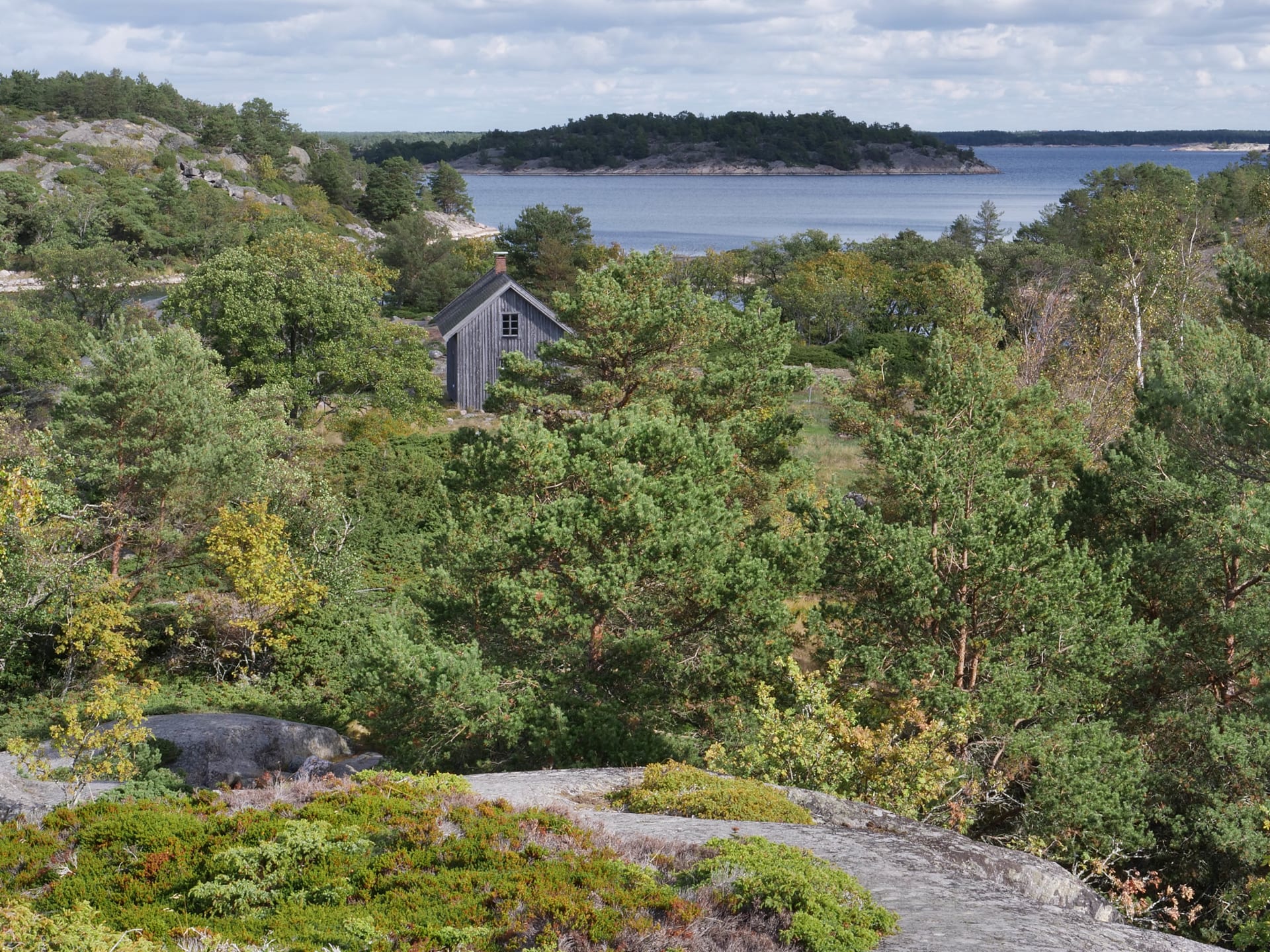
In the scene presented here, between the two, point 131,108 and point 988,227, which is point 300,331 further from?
point 131,108

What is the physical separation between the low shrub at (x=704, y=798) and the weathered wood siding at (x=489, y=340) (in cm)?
3674

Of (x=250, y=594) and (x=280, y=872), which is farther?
(x=250, y=594)

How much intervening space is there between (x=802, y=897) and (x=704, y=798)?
4.03 meters

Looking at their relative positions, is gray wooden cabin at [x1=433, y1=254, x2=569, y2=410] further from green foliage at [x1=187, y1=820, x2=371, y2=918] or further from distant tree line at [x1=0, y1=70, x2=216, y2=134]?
distant tree line at [x1=0, y1=70, x2=216, y2=134]

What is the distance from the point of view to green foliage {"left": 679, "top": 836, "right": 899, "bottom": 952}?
905 cm

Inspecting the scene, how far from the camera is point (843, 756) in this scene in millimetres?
15219

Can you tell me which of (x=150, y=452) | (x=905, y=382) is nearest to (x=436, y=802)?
(x=150, y=452)

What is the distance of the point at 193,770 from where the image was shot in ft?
66.8

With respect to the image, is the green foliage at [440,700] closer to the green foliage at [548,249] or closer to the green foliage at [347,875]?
the green foliage at [347,875]

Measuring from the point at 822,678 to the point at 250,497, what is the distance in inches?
654

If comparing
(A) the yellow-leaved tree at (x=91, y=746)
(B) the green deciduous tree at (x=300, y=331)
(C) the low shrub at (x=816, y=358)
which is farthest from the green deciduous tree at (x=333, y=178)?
(A) the yellow-leaved tree at (x=91, y=746)

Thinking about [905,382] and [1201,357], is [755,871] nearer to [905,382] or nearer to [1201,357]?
[1201,357]

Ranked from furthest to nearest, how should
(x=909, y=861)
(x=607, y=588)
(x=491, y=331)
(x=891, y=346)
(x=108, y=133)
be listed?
(x=108, y=133)
(x=891, y=346)
(x=491, y=331)
(x=607, y=588)
(x=909, y=861)

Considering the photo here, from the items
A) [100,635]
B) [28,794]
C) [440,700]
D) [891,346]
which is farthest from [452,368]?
[28,794]
